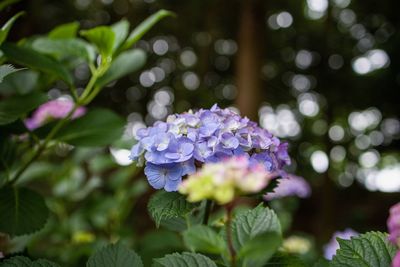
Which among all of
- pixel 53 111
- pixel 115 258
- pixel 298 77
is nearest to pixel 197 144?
pixel 115 258

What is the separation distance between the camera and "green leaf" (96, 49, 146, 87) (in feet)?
4.85

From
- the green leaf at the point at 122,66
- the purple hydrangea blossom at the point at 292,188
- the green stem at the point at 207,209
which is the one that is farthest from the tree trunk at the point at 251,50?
the green stem at the point at 207,209

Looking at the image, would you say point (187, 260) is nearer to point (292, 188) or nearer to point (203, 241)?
point (203, 241)

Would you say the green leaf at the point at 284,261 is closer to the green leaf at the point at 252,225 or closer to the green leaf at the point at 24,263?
the green leaf at the point at 252,225

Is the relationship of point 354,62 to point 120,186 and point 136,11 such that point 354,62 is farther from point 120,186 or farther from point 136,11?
point 120,186

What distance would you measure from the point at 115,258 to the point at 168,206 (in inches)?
5.5

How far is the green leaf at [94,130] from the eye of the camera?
1.46 m

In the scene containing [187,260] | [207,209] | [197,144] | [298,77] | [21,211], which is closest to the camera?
[187,260]

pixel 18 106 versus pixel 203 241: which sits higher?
pixel 203 241

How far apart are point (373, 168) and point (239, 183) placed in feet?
29.8

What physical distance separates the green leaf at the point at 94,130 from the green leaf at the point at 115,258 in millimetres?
544

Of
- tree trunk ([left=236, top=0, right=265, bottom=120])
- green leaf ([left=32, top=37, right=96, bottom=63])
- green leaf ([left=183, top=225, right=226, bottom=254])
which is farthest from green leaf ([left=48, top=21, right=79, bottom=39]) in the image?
tree trunk ([left=236, top=0, right=265, bottom=120])

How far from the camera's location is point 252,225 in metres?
A: 0.90

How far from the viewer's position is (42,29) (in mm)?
5688
